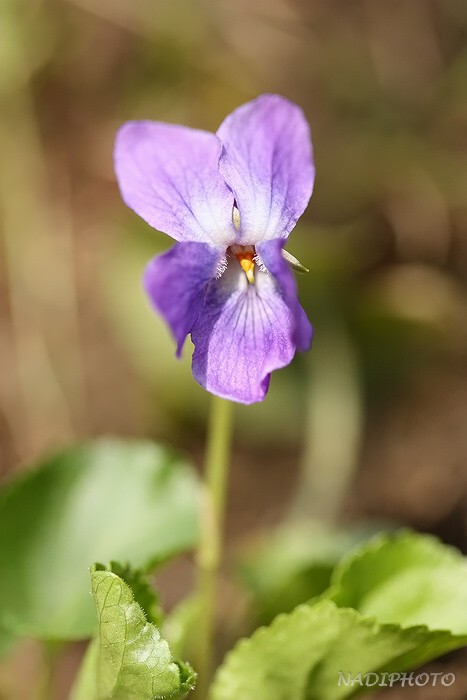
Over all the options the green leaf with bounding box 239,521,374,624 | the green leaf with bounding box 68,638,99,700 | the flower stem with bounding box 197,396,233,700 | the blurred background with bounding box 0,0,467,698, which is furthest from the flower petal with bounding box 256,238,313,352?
the blurred background with bounding box 0,0,467,698

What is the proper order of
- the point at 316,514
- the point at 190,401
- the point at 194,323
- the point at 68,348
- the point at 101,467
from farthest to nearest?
the point at 68,348
the point at 190,401
the point at 316,514
the point at 101,467
the point at 194,323

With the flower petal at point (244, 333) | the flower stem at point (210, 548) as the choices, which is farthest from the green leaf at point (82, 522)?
the flower petal at point (244, 333)

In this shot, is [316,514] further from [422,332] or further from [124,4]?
[124,4]

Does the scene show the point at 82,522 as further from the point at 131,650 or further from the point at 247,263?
the point at 247,263

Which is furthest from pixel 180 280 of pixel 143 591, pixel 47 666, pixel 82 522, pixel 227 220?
pixel 47 666

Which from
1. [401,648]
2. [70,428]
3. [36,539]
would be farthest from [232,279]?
[70,428]

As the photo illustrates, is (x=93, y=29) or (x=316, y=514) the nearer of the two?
(x=316, y=514)
